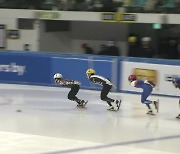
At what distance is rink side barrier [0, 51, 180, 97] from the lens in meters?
13.4

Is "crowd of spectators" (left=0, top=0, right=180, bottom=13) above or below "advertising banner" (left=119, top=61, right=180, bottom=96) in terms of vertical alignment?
above

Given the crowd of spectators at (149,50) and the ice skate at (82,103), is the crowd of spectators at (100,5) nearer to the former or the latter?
the crowd of spectators at (149,50)

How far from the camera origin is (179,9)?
17234 mm

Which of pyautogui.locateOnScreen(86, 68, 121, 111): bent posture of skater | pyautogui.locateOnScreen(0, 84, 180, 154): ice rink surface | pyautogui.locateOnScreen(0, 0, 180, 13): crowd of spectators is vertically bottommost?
pyautogui.locateOnScreen(0, 84, 180, 154): ice rink surface

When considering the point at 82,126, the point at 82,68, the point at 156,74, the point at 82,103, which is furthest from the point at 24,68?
the point at 82,126

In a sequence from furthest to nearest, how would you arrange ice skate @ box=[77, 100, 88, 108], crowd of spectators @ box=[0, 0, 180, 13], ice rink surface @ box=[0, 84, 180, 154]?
crowd of spectators @ box=[0, 0, 180, 13] → ice skate @ box=[77, 100, 88, 108] → ice rink surface @ box=[0, 84, 180, 154]

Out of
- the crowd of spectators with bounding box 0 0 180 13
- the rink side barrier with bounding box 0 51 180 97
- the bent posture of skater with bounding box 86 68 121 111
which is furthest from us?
the crowd of spectators with bounding box 0 0 180 13

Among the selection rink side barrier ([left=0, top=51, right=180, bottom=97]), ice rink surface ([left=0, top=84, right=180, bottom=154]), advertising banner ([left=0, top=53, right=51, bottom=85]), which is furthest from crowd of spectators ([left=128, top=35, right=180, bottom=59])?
advertising banner ([left=0, top=53, right=51, bottom=85])

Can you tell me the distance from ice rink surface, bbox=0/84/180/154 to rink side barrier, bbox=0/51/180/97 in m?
0.45

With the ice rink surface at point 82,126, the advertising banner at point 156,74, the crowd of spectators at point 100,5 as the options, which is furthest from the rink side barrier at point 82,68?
the crowd of spectators at point 100,5

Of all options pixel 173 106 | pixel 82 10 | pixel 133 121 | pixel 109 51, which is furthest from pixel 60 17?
pixel 133 121

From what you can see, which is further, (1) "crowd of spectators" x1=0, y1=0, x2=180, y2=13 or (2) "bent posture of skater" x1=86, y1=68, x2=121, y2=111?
(1) "crowd of spectators" x1=0, y1=0, x2=180, y2=13

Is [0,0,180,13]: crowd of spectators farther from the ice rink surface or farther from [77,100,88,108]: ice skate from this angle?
[77,100,88,108]: ice skate

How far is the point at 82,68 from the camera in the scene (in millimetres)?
14367
